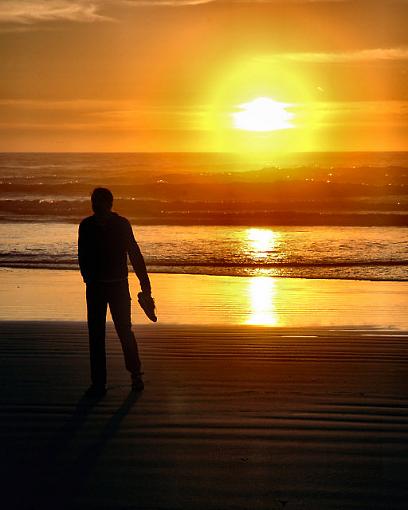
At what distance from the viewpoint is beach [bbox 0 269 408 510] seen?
14.7 feet

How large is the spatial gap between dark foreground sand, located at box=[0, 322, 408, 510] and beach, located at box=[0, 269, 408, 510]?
0.01 m

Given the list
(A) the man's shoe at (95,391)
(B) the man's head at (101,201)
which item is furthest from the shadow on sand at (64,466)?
(B) the man's head at (101,201)

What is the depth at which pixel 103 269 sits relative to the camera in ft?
21.2

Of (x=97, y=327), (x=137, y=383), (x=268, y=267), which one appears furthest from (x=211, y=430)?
(x=268, y=267)

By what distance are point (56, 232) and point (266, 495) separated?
24.2 m

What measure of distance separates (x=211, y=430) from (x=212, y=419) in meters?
0.27

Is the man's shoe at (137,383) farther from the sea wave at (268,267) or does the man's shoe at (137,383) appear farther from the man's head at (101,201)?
the sea wave at (268,267)

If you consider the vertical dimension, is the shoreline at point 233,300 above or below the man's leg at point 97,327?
below

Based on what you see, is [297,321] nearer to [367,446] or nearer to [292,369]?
[292,369]

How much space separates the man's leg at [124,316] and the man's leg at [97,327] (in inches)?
3.2

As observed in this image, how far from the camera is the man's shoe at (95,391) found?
658 centimetres

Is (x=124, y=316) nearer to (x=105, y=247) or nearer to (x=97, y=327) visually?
(x=97, y=327)

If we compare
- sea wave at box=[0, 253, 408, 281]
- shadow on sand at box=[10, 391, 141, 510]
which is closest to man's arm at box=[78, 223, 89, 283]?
shadow on sand at box=[10, 391, 141, 510]

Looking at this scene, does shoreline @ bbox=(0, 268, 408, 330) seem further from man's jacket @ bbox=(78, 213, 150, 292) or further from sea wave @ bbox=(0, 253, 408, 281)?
man's jacket @ bbox=(78, 213, 150, 292)
